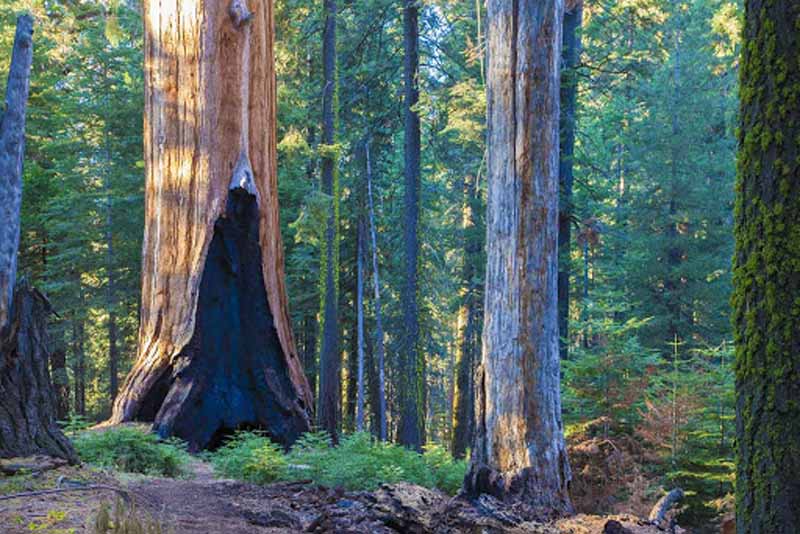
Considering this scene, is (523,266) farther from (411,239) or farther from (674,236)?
(674,236)

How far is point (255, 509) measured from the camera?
527 cm

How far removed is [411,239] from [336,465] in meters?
12.0

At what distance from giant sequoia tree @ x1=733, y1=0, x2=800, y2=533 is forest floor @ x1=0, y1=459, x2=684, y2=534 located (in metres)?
2.40

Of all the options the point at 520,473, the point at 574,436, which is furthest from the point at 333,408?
the point at 520,473

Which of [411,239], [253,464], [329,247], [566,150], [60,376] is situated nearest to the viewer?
[253,464]

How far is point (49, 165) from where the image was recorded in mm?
24094

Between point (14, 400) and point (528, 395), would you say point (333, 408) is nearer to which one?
point (528, 395)

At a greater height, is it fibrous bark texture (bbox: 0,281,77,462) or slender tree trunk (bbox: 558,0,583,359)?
slender tree trunk (bbox: 558,0,583,359)

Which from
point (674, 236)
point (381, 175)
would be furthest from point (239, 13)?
point (674, 236)

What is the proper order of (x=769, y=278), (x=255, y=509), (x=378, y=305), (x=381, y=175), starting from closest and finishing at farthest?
(x=769, y=278), (x=255, y=509), (x=381, y=175), (x=378, y=305)

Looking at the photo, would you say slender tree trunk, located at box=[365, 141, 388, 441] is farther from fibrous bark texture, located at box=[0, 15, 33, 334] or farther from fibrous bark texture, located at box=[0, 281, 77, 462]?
fibrous bark texture, located at box=[0, 281, 77, 462]

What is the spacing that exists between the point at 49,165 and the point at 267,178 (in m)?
17.7

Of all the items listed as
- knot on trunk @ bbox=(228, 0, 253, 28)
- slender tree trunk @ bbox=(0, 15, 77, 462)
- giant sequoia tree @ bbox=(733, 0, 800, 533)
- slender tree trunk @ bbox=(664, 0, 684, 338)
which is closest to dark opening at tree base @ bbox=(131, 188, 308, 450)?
knot on trunk @ bbox=(228, 0, 253, 28)

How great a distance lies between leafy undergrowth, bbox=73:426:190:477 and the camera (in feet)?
22.5
